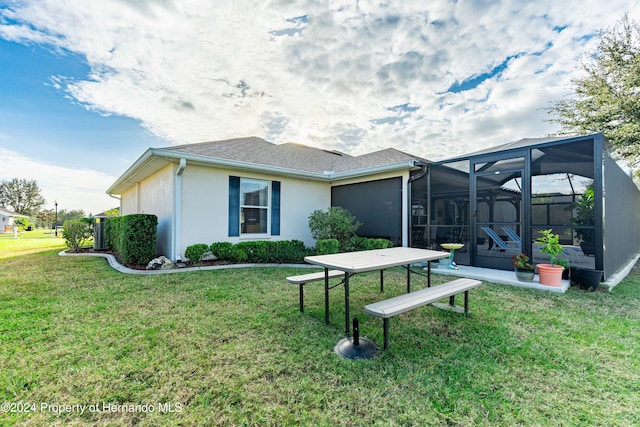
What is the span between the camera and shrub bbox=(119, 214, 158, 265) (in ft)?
19.9

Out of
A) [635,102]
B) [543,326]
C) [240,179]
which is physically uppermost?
[635,102]

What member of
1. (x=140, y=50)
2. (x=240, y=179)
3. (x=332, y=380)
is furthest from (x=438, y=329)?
(x=140, y=50)

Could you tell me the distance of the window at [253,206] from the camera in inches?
291

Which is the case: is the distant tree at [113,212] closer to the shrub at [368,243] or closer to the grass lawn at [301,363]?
the grass lawn at [301,363]

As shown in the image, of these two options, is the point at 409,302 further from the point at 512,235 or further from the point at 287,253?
the point at 512,235

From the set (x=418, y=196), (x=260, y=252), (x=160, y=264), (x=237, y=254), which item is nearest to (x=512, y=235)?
(x=418, y=196)

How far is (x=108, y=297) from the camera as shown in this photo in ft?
13.0

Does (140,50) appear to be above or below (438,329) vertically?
above

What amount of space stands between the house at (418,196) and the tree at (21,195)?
171 ft

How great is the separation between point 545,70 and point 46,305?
12171 mm

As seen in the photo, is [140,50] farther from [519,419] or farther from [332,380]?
[519,419]

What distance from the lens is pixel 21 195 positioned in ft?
138

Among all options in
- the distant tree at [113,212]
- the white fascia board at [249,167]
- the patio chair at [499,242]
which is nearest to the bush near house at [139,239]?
the white fascia board at [249,167]

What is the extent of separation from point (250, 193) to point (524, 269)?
6715 millimetres
